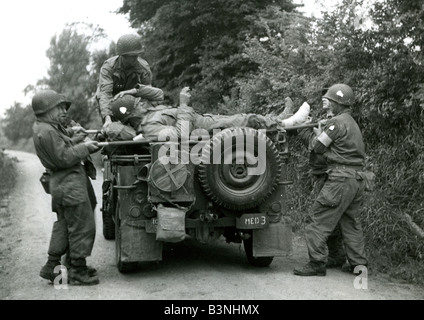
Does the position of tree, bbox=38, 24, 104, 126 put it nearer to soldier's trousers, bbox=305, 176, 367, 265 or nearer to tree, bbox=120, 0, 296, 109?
tree, bbox=120, 0, 296, 109

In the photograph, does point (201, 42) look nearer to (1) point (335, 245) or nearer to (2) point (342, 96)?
(2) point (342, 96)

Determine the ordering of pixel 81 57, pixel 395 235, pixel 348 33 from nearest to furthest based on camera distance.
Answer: pixel 395 235
pixel 348 33
pixel 81 57

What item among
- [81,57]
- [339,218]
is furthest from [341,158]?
[81,57]

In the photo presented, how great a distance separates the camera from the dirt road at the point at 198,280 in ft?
18.8

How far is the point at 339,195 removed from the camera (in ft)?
20.7

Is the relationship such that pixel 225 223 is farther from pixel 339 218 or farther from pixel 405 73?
pixel 405 73

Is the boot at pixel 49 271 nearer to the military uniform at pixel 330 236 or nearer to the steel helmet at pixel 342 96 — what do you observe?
the military uniform at pixel 330 236

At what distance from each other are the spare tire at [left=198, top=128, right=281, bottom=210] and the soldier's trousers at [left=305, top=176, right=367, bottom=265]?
2.09 feet

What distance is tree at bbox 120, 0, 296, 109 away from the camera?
1450cm

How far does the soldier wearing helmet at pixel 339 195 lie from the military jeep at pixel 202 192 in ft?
1.24

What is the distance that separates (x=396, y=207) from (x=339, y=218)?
139cm

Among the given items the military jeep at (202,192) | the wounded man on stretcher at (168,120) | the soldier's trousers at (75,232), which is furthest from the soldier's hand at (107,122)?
the soldier's trousers at (75,232)

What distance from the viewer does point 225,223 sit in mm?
6426

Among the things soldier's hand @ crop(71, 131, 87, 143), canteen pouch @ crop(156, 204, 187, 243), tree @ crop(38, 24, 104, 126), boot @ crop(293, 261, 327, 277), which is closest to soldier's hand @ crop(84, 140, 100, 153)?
soldier's hand @ crop(71, 131, 87, 143)
